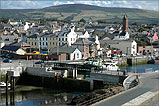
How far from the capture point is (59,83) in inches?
1371

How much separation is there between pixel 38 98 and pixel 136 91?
381 inches

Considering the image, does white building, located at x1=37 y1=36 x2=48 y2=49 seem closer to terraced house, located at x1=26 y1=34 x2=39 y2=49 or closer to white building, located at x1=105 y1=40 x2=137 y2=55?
terraced house, located at x1=26 y1=34 x2=39 y2=49

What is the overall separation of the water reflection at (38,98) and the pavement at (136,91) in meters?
5.97

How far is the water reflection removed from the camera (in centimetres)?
2758

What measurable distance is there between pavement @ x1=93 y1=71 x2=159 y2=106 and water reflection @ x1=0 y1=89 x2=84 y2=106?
5.97m

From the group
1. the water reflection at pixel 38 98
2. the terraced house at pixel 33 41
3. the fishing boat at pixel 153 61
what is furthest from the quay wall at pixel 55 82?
the fishing boat at pixel 153 61

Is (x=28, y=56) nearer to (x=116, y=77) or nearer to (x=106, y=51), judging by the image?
(x=106, y=51)

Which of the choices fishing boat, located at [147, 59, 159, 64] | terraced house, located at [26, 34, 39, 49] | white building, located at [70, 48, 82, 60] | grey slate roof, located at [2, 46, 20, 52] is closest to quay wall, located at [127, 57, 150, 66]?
fishing boat, located at [147, 59, 159, 64]

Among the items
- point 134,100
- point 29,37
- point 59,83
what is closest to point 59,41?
point 29,37

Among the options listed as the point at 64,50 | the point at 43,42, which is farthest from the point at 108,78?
the point at 43,42

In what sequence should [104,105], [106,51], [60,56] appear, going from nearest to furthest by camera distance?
[104,105], [60,56], [106,51]

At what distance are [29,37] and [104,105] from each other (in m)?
49.5

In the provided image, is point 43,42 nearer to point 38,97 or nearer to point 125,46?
point 125,46

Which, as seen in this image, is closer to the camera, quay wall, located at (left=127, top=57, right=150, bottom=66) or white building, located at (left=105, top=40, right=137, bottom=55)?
quay wall, located at (left=127, top=57, right=150, bottom=66)
